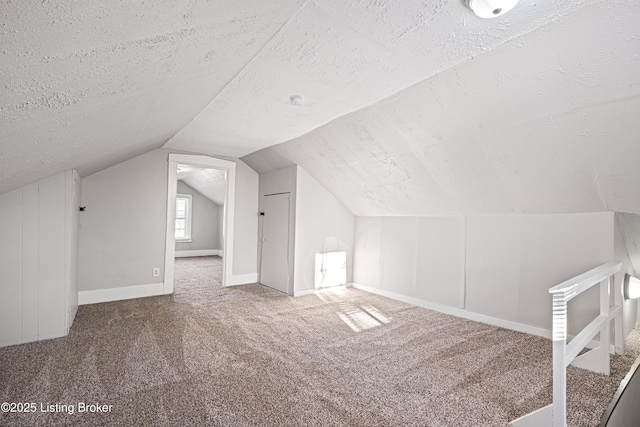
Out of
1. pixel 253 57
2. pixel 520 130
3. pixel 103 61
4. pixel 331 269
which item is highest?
pixel 253 57

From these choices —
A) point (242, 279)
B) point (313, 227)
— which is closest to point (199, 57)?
point (313, 227)

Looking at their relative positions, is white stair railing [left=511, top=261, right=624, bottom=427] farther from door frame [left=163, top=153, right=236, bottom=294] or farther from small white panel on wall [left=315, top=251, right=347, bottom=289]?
door frame [left=163, top=153, right=236, bottom=294]

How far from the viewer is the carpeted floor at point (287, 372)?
72.0 inches

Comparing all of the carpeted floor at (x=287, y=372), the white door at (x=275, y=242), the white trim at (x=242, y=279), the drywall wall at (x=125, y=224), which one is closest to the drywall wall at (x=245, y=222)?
the white trim at (x=242, y=279)

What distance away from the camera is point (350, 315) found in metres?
3.74

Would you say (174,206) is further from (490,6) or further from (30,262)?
(490,6)

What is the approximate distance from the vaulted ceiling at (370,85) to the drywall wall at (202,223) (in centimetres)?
616

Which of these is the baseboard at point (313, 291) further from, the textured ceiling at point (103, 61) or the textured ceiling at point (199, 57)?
the textured ceiling at point (103, 61)

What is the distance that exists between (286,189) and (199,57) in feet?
11.0

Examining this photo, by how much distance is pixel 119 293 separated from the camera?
4.25 metres

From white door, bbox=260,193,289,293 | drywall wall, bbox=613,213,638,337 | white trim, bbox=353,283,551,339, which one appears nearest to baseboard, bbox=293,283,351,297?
white door, bbox=260,193,289,293

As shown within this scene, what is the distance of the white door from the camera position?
15.7 ft

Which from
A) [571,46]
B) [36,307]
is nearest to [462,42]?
[571,46]

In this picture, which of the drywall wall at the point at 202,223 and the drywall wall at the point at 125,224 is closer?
the drywall wall at the point at 125,224
